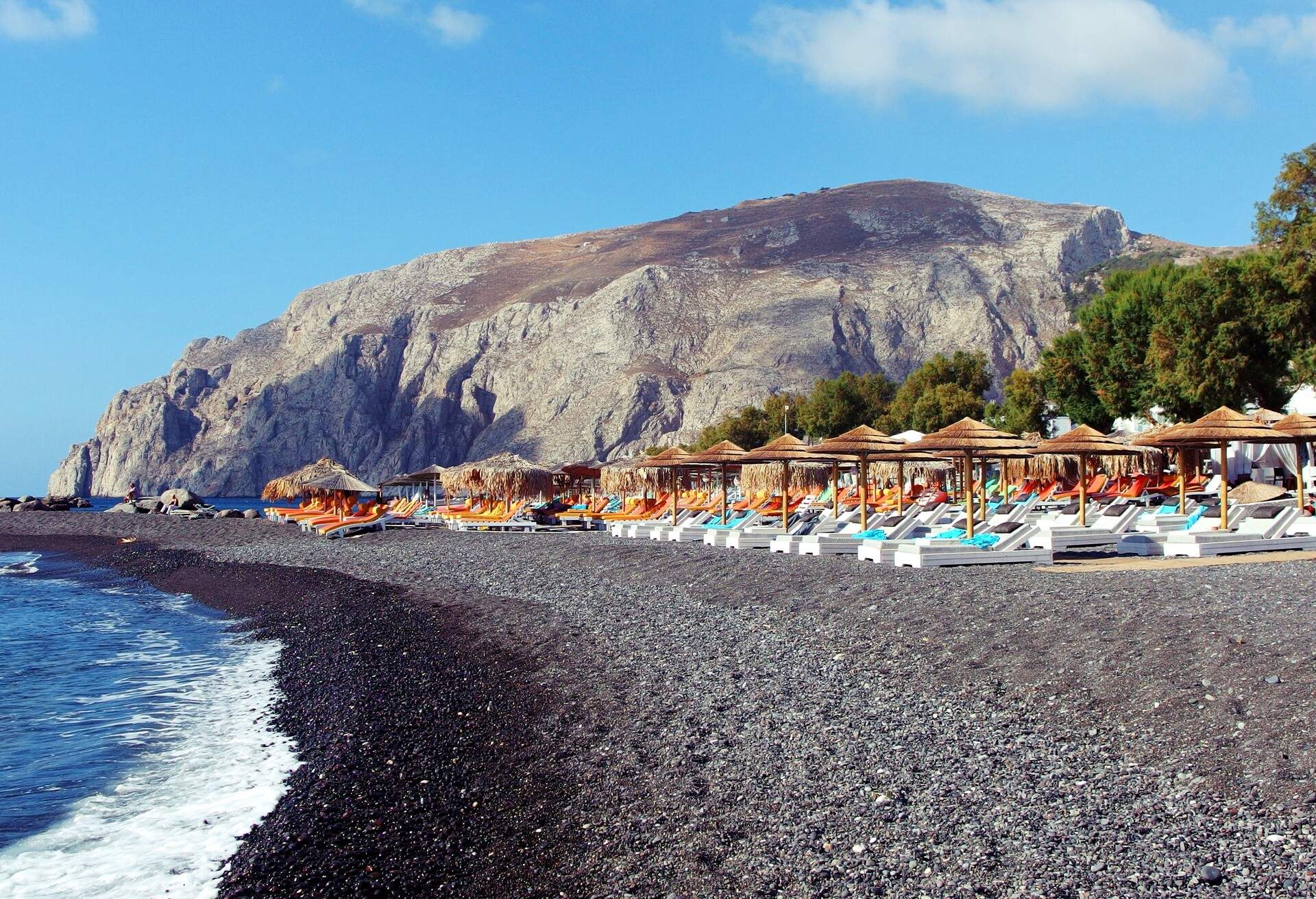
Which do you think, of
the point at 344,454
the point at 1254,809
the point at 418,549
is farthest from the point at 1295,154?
the point at 344,454

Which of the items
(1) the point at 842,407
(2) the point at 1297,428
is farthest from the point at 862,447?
(1) the point at 842,407

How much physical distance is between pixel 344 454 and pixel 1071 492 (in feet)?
315

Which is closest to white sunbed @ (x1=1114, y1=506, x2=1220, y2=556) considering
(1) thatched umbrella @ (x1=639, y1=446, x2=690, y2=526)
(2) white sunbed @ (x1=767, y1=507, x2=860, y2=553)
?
(2) white sunbed @ (x1=767, y1=507, x2=860, y2=553)

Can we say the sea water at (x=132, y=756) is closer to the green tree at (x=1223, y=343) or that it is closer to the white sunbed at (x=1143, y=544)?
the white sunbed at (x=1143, y=544)

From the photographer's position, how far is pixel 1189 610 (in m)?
8.22

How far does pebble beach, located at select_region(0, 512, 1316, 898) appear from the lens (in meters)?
4.29

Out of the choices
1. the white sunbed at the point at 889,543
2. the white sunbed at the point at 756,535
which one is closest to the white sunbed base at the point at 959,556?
the white sunbed at the point at 889,543

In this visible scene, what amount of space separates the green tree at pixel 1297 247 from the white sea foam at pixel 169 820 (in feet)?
82.2

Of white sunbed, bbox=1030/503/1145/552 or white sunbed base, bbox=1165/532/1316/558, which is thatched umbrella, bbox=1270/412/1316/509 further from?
white sunbed, bbox=1030/503/1145/552

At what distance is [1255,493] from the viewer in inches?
888

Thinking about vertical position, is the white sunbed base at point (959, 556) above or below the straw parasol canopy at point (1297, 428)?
below

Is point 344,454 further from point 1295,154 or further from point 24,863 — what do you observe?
point 24,863

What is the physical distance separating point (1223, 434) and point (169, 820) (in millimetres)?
15207

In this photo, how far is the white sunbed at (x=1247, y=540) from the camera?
13.7 meters
